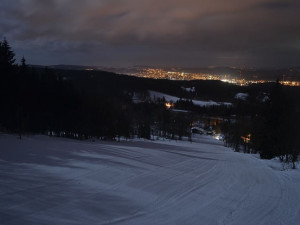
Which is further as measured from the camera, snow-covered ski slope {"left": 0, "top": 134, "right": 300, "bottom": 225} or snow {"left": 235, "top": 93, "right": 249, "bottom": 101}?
snow {"left": 235, "top": 93, "right": 249, "bottom": 101}

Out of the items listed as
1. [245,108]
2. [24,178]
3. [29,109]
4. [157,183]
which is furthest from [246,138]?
[245,108]

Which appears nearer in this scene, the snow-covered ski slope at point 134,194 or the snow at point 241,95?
the snow-covered ski slope at point 134,194

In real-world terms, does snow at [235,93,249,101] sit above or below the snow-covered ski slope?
above

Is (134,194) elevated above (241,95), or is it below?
below

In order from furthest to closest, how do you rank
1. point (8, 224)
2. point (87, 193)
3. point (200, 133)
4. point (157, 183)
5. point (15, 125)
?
point (200, 133) → point (15, 125) → point (157, 183) → point (87, 193) → point (8, 224)

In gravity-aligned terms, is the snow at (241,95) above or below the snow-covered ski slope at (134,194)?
above

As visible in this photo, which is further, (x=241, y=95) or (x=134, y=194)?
(x=241, y=95)

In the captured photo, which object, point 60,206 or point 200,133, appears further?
point 200,133

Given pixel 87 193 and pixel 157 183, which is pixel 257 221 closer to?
pixel 157 183
